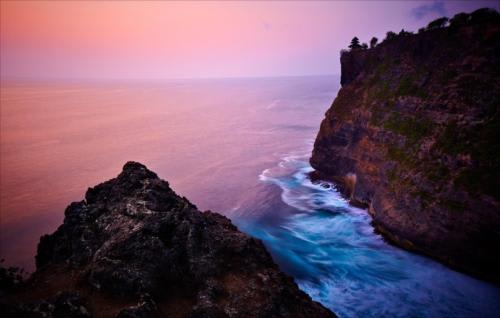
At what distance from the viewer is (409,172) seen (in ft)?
102

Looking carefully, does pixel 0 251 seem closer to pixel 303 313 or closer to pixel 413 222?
pixel 303 313

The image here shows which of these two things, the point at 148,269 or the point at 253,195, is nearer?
the point at 148,269

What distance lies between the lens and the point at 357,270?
88.9 ft

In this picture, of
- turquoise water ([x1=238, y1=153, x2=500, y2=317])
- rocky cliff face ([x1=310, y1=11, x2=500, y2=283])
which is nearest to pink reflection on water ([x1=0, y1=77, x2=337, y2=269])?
turquoise water ([x1=238, y1=153, x2=500, y2=317])

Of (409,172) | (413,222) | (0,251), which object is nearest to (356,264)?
(413,222)

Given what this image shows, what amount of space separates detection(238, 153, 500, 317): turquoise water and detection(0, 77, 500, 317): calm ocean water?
0.28 feet

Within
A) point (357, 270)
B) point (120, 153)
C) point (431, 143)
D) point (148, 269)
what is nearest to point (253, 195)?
point (357, 270)

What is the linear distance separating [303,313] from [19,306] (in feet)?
39.9

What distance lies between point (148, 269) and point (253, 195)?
29.8 m

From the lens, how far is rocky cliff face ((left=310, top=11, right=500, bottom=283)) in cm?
2489

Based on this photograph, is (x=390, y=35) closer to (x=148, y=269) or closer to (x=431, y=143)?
(x=431, y=143)

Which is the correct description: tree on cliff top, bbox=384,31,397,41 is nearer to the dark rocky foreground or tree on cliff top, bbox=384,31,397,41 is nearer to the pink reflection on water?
the pink reflection on water

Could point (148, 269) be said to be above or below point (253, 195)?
above

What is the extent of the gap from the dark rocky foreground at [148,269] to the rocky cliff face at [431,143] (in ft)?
48.7
